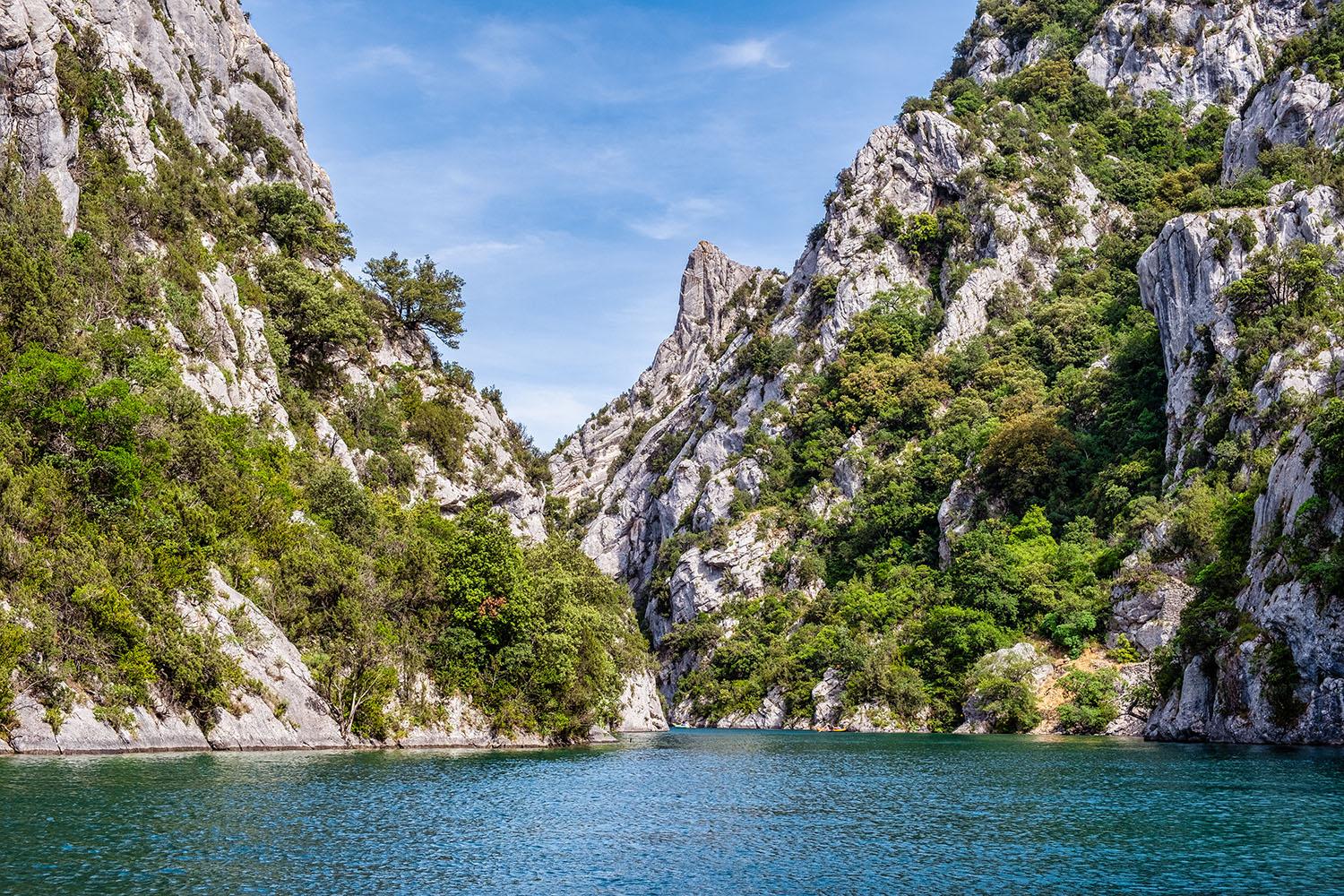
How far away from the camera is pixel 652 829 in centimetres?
2612

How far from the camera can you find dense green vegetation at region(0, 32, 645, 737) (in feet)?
124

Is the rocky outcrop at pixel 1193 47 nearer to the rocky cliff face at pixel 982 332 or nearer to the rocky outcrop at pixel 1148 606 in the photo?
the rocky cliff face at pixel 982 332

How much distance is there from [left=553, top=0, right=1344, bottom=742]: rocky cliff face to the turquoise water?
59.5ft

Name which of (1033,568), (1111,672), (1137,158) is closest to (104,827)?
(1111,672)

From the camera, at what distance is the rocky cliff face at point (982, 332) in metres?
54.9

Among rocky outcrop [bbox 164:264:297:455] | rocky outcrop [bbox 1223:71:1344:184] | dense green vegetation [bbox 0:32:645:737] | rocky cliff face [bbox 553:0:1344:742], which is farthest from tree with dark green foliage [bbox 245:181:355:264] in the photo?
rocky outcrop [bbox 1223:71:1344:184]

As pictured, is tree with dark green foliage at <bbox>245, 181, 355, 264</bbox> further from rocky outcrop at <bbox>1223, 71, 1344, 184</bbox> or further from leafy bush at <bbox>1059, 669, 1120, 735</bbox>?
rocky outcrop at <bbox>1223, 71, 1344, 184</bbox>

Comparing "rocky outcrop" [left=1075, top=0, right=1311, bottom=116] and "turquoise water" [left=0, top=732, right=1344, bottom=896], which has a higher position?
"rocky outcrop" [left=1075, top=0, right=1311, bottom=116]

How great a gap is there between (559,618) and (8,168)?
3722 centimetres

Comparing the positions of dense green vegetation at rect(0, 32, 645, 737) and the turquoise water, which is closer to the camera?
the turquoise water

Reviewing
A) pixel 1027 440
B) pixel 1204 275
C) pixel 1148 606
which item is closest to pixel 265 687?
pixel 1148 606

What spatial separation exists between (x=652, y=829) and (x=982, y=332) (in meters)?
111

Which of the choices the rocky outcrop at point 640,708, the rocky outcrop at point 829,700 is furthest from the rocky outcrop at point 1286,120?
the rocky outcrop at point 640,708

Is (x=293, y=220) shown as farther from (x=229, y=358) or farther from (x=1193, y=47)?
(x=1193, y=47)
